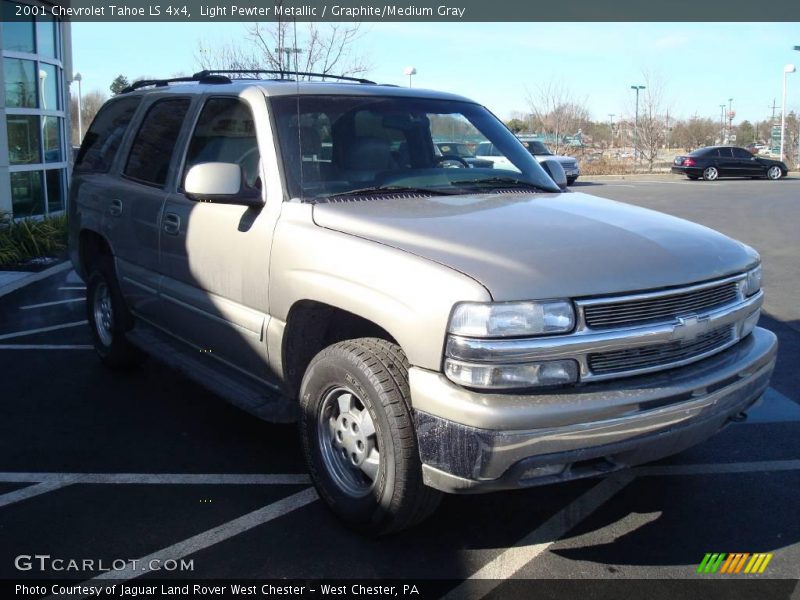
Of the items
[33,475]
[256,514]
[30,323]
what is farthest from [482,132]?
[30,323]

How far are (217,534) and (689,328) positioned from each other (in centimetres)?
221

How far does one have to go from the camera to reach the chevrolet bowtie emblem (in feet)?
10.7

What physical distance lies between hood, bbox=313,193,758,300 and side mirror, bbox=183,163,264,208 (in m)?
0.48

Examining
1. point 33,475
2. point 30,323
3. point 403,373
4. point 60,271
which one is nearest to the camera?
point 403,373

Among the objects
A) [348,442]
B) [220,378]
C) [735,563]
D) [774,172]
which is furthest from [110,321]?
[774,172]

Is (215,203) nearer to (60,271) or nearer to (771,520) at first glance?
(771,520)

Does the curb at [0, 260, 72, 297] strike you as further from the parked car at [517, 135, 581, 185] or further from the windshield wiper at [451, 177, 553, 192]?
the parked car at [517, 135, 581, 185]

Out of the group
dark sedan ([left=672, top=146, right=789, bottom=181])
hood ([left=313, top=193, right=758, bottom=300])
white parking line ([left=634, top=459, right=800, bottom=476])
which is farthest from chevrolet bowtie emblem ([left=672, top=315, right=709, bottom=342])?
dark sedan ([left=672, top=146, right=789, bottom=181])

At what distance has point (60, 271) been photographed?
10.3 m

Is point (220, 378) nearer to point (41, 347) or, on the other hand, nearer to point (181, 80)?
point (181, 80)

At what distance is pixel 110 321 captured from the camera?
19.8ft

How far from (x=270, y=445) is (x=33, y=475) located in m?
1.26

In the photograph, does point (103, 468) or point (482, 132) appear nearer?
point (103, 468)

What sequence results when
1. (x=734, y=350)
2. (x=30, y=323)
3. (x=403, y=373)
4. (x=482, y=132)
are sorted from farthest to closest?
(x=30, y=323) < (x=482, y=132) < (x=734, y=350) < (x=403, y=373)
